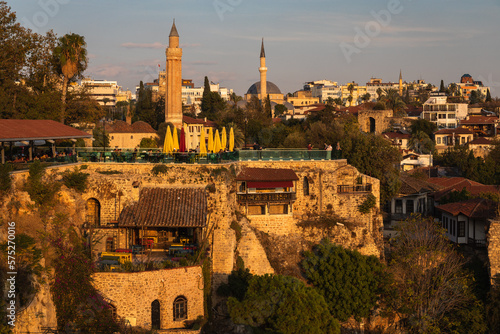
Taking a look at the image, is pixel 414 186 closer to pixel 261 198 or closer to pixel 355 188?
pixel 355 188

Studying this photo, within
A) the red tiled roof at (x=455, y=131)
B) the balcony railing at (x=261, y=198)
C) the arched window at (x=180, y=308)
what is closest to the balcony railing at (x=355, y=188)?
the balcony railing at (x=261, y=198)

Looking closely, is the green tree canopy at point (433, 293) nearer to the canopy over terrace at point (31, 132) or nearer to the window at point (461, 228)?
the window at point (461, 228)

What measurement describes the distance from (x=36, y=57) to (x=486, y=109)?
3753 inches

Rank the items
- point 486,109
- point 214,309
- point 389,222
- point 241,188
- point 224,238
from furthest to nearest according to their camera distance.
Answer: point 486,109 < point 389,222 < point 241,188 < point 224,238 < point 214,309

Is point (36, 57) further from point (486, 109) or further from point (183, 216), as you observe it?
point (486, 109)

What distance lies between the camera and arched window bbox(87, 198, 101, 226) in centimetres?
3120

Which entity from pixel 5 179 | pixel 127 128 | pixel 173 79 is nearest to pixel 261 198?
pixel 5 179

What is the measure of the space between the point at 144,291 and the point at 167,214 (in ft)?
19.2

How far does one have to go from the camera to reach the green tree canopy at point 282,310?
25.5m

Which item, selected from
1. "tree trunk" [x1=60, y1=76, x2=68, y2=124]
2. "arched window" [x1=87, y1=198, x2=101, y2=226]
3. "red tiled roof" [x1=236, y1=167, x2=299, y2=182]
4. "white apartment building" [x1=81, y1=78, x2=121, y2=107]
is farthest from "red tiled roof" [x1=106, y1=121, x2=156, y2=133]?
"white apartment building" [x1=81, y1=78, x2=121, y2=107]

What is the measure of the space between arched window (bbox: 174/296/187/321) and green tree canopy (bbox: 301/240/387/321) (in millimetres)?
8292

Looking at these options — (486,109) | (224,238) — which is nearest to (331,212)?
(224,238)

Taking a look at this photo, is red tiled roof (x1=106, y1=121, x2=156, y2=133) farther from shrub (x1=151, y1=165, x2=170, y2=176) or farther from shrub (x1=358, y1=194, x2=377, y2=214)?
shrub (x1=358, y1=194, x2=377, y2=214)

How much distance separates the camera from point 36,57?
4388cm
